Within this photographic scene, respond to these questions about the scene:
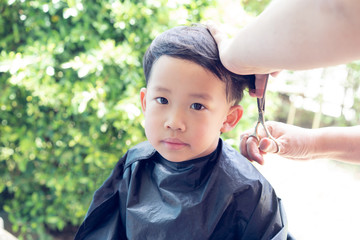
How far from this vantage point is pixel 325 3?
63 centimetres

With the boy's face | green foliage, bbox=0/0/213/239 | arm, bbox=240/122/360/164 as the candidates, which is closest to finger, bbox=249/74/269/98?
the boy's face

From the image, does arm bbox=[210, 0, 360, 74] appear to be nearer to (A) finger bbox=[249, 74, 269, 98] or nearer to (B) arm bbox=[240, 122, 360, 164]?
(A) finger bbox=[249, 74, 269, 98]

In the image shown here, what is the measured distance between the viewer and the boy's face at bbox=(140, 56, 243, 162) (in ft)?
3.22

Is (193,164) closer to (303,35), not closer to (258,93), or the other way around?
(258,93)

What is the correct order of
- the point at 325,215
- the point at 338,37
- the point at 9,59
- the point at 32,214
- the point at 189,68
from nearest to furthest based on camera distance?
the point at 338,37, the point at 189,68, the point at 9,59, the point at 32,214, the point at 325,215

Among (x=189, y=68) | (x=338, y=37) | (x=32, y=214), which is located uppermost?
(x=338, y=37)

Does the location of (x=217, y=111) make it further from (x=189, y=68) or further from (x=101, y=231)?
(x=101, y=231)

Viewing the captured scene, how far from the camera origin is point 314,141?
125 centimetres

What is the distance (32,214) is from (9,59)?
3.26ft

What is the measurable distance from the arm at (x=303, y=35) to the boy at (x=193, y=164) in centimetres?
23

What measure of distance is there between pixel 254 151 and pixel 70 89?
120 centimetres

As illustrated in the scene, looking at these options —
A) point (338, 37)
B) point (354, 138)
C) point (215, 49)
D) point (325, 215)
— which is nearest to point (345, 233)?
point (325, 215)

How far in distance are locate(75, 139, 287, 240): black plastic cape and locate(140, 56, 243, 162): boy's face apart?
108 mm

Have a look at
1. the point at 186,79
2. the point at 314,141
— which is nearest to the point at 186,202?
the point at 186,79
